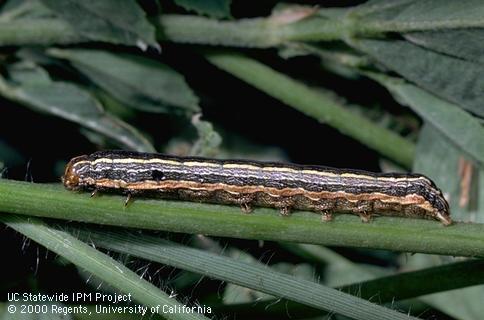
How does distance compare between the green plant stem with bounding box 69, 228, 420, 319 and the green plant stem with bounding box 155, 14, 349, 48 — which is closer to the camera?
the green plant stem with bounding box 69, 228, 420, 319

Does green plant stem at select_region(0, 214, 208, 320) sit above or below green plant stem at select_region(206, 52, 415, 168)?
below

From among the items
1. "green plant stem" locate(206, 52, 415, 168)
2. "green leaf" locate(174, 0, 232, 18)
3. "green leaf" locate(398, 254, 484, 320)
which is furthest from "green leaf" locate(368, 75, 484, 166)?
"green leaf" locate(174, 0, 232, 18)

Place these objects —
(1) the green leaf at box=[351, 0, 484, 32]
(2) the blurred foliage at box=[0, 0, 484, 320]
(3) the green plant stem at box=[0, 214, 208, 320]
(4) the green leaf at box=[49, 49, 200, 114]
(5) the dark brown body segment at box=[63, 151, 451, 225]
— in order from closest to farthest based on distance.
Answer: (3) the green plant stem at box=[0, 214, 208, 320], (5) the dark brown body segment at box=[63, 151, 451, 225], (1) the green leaf at box=[351, 0, 484, 32], (2) the blurred foliage at box=[0, 0, 484, 320], (4) the green leaf at box=[49, 49, 200, 114]

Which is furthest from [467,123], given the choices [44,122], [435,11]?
[44,122]

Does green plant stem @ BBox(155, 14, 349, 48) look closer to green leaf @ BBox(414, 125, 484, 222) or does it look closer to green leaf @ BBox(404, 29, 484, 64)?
green leaf @ BBox(404, 29, 484, 64)

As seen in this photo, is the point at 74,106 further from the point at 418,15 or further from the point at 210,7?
the point at 418,15

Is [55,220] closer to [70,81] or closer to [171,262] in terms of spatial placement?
[171,262]
